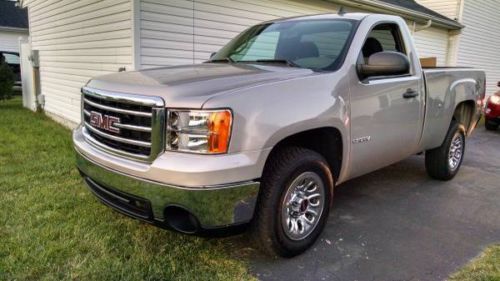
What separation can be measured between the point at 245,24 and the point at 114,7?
2361 millimetres

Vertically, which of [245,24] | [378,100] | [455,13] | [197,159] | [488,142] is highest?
[455,13]

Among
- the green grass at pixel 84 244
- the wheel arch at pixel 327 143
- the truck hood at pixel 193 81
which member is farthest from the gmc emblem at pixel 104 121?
the wheel arch at pixel 327 143

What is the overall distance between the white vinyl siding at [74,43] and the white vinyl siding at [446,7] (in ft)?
41.8

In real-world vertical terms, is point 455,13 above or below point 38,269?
above

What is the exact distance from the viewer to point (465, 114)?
564cm

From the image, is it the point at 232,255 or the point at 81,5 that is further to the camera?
the point at 81,5

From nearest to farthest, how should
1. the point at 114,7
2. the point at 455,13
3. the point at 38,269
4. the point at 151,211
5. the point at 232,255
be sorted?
the point at 151,211
the point at 38,269
the point at 232,255
the point at 114,7
the point at 455,13

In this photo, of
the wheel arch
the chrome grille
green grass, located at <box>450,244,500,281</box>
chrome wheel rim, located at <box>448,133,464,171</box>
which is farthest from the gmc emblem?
chrome wheel rim, located at <box>448,133,464,171</box>

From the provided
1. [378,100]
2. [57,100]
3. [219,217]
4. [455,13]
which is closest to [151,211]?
[219,217]

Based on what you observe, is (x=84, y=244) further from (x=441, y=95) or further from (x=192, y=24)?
(x=192, y=24)

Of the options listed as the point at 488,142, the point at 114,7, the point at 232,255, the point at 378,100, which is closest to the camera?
the point at 232,255

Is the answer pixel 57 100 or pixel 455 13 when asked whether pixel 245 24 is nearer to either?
pixel 57 100

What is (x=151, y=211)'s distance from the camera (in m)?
2.72

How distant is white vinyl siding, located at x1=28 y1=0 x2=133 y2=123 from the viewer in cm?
668
